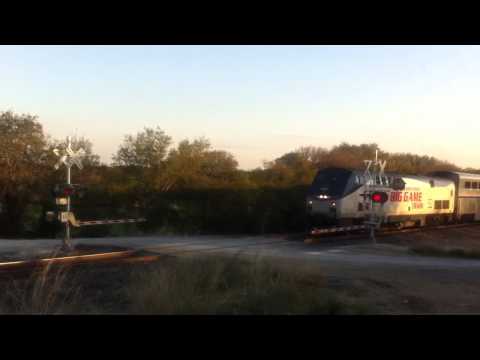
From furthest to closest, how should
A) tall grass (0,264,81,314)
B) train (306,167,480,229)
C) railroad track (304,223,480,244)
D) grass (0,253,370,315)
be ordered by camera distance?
1. train (306,167,480,229)
2. railroad track (304,223,480,244)
3. grass (0,253,370,315)
4. tall grass (0,264,81,314)

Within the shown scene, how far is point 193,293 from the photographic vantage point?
8.95 metres

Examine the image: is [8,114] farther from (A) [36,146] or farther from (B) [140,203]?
(B) [140,203]

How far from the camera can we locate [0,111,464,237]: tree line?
3095 centimetres

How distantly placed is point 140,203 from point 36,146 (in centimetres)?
766

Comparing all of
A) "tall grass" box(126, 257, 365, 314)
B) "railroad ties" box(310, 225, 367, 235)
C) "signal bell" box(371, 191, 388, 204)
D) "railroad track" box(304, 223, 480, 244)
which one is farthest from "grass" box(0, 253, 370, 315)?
"railroad track" box(304, 223, 480, 244)

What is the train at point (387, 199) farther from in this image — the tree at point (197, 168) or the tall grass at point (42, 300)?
the tall grass at point (42, 300)

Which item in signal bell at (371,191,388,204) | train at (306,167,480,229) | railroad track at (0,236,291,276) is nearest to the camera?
railroad track at (0,236,291,276)

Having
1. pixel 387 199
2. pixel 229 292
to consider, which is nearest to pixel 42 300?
pixel 229 292

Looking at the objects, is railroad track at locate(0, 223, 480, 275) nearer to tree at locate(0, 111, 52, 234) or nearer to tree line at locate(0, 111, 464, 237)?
tree line at locate(0, 111, 464, 237)

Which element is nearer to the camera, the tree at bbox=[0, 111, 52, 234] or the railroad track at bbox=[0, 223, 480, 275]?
the railroad track at bbox=[0, 223, 480, 275]

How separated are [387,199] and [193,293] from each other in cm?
1443

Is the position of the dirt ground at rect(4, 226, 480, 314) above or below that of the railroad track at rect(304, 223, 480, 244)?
below

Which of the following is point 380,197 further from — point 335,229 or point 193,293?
point 193,293
